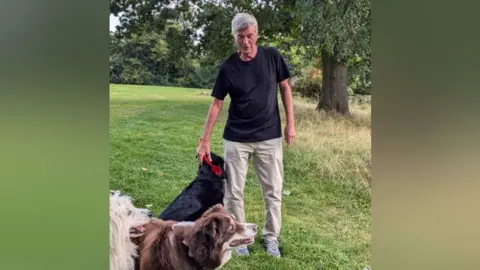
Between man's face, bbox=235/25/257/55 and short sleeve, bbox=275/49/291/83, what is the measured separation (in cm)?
14

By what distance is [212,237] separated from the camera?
252cm

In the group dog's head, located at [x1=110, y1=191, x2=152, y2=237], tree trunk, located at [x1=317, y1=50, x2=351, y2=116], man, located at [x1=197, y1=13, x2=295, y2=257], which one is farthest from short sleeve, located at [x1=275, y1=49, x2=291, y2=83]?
dog's head, located at [x1=110, y1=191, x2=152, y2=237]

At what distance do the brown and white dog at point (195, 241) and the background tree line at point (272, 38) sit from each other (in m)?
0.76

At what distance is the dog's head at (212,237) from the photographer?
8.25ft

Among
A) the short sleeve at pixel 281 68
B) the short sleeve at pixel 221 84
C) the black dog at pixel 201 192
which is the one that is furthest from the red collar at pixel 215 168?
the short sleeve at pixel 281 68

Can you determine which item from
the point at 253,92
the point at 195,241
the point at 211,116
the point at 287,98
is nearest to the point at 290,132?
the point at 287,98

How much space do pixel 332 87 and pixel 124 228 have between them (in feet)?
4.66

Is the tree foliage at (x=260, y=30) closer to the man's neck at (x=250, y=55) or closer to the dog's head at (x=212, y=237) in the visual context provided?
the man's neck at (x=250, y=55)

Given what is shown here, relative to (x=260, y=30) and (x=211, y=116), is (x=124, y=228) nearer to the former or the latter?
(x=211, y=116)

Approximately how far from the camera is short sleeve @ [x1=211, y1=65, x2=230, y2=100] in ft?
8.62

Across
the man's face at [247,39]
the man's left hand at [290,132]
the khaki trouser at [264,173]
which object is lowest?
the khaki trouser at [264,173]

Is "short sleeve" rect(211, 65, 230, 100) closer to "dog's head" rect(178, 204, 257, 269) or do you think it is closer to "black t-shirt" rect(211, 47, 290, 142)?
"black t-shirt" rect(211, 47, 290, 142)
